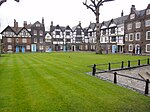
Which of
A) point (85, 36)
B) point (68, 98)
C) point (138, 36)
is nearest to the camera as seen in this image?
point (68, 98)

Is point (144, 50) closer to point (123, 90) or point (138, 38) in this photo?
point (138, 38)

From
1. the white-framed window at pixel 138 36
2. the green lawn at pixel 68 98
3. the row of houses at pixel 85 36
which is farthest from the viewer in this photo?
the white-framed window at pixel 138 36

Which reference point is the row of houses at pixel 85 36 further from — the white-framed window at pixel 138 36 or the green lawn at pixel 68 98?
the green lawn at pixel 68 98

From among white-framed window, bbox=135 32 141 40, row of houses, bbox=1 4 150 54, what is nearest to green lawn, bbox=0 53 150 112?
row of houses, bbox=1 4 150 54

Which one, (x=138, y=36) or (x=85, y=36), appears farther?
(x=85, y=36)

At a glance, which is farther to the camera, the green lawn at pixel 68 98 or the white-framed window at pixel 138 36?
the white-framed window at pixel 138 36

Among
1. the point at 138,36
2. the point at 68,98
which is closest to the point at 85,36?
the point at 138,36

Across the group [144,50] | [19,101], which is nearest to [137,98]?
[19,101]

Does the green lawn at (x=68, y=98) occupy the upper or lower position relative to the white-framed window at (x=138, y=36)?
lower

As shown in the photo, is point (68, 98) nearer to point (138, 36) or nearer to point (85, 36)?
point (138, 36)

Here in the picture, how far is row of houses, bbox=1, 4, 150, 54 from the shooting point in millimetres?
48128

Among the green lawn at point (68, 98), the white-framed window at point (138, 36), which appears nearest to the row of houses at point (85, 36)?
the white-framed window at point (138, 36)

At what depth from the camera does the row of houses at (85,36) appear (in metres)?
48.1

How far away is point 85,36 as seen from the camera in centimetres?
7700
